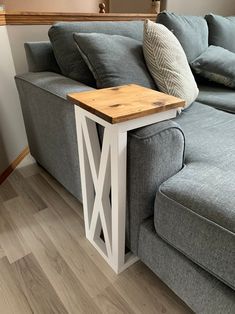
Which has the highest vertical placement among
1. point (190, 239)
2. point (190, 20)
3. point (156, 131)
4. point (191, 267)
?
point (190, 20)

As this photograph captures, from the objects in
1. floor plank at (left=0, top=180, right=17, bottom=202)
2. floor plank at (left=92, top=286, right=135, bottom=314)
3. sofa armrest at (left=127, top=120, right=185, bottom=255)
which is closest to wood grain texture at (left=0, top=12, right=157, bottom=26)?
floor plank at (left=0, top=180, right=17, bottom=202)

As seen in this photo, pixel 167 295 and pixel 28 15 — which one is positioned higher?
pixel 28 15

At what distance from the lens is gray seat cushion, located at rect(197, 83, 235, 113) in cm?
142

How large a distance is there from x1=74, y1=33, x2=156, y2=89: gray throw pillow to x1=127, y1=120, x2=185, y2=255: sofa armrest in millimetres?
406

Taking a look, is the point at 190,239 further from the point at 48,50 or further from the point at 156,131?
the point at 48,50

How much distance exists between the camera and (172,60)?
3.85 feet

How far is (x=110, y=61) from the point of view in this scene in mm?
1087

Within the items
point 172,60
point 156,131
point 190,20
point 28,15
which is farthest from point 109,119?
point 190,20

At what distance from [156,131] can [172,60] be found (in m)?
0.58

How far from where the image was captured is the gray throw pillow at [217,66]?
61.6 inches

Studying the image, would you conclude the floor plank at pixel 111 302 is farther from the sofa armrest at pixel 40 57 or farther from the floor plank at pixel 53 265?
the sofa armrest at pixel 40 57

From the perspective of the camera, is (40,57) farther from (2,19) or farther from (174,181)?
(174,181)

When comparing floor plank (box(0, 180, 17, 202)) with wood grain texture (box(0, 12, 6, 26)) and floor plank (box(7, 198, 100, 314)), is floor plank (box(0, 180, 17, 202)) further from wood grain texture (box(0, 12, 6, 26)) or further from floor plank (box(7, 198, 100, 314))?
wood grain texture (box(0, 12, 6, 26))

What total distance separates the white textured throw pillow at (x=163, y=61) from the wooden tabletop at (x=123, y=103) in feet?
0.98
